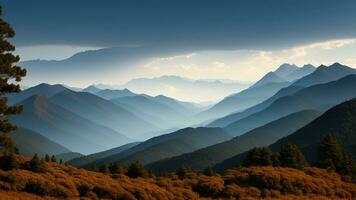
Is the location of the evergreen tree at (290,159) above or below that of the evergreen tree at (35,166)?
above

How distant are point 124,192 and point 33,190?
8.38 m

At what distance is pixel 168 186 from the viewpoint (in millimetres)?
52000

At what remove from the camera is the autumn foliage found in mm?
42750

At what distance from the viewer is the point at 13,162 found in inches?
1871

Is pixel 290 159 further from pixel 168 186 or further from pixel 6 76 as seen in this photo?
pixel 6 76

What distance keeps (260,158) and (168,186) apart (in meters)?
26.9

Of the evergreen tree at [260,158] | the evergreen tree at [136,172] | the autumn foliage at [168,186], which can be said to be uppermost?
the evergreen tree at [260,158]

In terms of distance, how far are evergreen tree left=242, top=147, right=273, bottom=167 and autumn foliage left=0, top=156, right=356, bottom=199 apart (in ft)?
39.2

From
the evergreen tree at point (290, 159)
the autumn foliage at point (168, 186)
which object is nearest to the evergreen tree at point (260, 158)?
the evergreen tree at point (290, 159)

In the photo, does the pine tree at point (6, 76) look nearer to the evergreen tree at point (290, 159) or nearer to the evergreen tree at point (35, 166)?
the evergreen tree at point (35, 166)

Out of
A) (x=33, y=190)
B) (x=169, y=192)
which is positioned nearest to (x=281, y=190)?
(x=169, y=192)

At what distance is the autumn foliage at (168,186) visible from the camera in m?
42.8

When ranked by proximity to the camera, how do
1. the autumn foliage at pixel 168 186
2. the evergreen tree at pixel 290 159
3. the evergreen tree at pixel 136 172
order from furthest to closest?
the evergreen tree at pixel 290 159
the evergreen tree at pixel 136 172
the autumn foliage at pixel 168 186

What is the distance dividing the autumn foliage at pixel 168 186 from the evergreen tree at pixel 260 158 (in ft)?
39.2
